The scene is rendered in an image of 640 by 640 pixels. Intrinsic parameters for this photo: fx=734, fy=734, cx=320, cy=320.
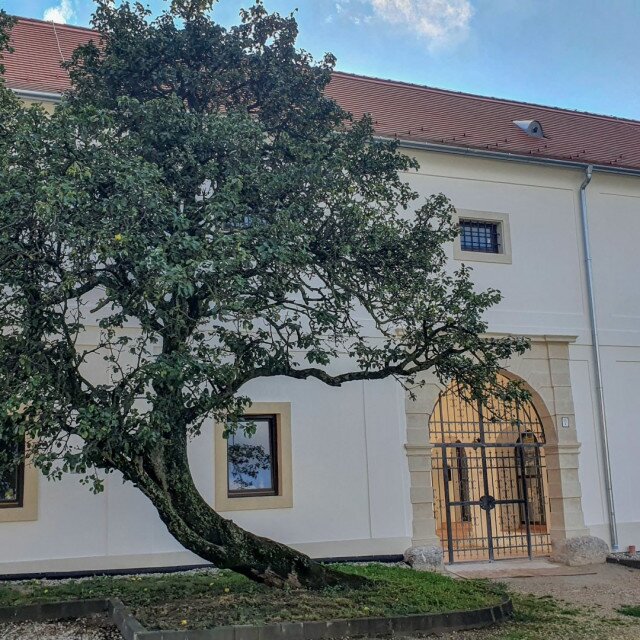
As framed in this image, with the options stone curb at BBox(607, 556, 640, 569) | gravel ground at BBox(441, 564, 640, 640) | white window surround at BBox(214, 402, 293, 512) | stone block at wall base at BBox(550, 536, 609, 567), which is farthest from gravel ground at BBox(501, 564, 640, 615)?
white window surround at BBox(214, 402, 293, 512)

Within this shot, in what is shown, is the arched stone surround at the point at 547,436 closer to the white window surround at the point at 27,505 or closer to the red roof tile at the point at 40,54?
the white window surround at the point at 27,505

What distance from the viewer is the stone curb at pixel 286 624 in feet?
19.6

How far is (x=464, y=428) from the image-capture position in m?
12.4

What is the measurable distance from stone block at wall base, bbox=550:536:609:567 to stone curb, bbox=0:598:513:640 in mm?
4436

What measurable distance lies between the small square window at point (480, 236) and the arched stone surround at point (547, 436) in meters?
1.75

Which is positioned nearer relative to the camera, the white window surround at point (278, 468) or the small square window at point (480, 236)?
the white window surround at point (278, 468)

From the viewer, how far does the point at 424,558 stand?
10.6 meters

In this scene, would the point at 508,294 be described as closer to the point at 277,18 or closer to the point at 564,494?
A: the point at 564,494

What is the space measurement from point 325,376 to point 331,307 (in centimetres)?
73

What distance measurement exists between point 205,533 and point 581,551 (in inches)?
274

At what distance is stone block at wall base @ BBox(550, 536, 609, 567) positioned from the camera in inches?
447

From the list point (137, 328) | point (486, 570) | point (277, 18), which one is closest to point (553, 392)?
point (486, 570)

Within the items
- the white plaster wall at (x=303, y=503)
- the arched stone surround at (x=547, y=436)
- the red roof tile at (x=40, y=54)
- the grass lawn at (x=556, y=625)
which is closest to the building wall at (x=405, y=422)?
the white plaster wall at (x=303, y=503)

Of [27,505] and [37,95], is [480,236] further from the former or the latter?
[27,505]
